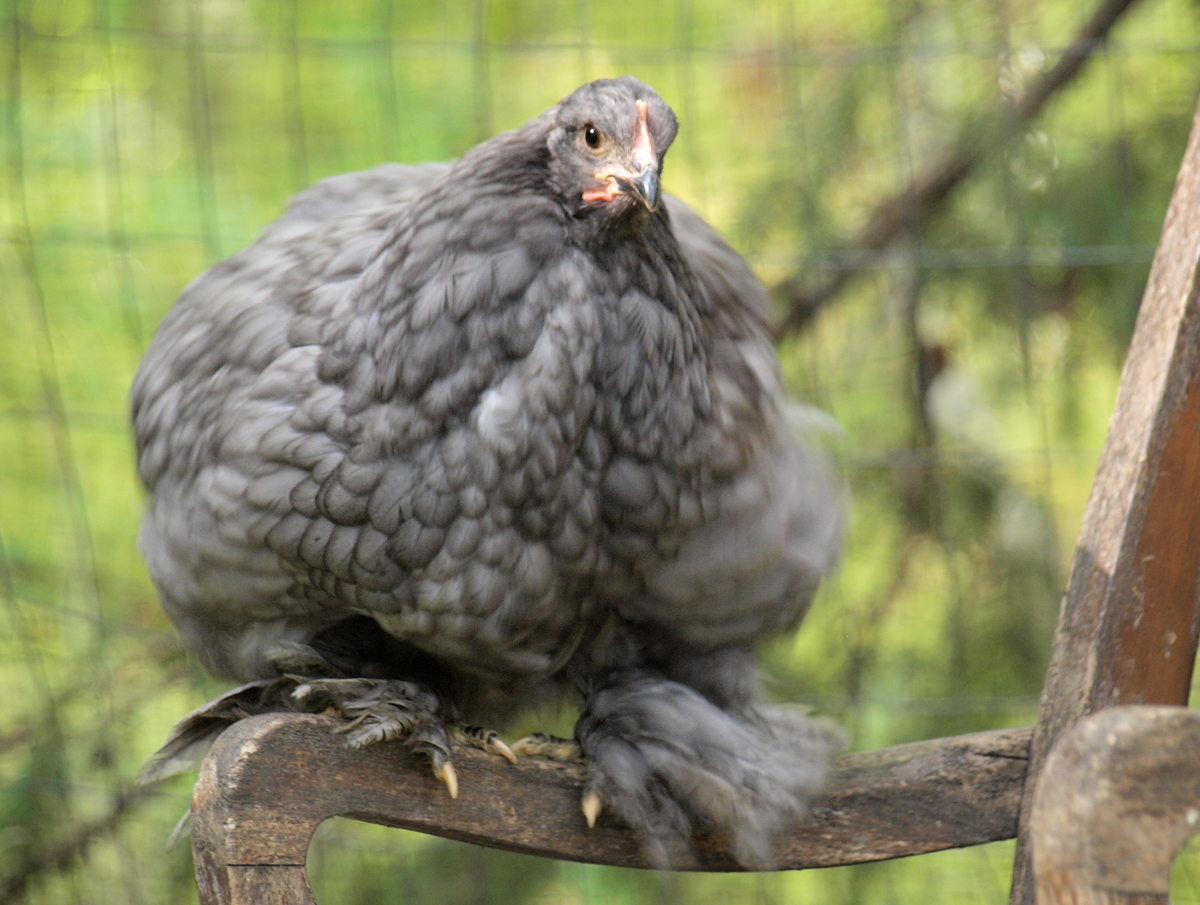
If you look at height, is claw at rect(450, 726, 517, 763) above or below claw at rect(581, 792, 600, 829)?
above

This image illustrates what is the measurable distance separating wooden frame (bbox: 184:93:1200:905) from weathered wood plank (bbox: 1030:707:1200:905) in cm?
41

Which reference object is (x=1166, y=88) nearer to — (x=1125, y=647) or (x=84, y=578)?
(x=1125, y=647)

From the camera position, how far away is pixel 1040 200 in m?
1.96

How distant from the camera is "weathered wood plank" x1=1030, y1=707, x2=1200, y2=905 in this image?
29.1 inches

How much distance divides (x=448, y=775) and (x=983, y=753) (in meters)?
0.54

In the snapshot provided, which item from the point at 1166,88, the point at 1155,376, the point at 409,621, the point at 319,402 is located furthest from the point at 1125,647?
the point at 1166,88

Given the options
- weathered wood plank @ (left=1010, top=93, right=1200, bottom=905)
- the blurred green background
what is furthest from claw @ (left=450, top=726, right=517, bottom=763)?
the blurred green background

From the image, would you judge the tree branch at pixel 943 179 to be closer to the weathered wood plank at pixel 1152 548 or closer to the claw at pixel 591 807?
the weathered wood plank at pixel 1152 548

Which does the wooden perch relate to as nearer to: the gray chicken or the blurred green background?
the gray chicken

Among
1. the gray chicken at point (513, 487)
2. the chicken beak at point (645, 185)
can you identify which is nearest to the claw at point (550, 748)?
the gray chicken at point (513, 487)

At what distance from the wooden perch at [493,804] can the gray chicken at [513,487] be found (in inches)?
1.3

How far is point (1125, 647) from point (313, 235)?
94 centimetres

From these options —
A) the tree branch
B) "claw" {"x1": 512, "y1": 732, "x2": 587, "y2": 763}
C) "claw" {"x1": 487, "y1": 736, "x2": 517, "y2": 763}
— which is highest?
the tree branch

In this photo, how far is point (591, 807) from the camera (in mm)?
1182
